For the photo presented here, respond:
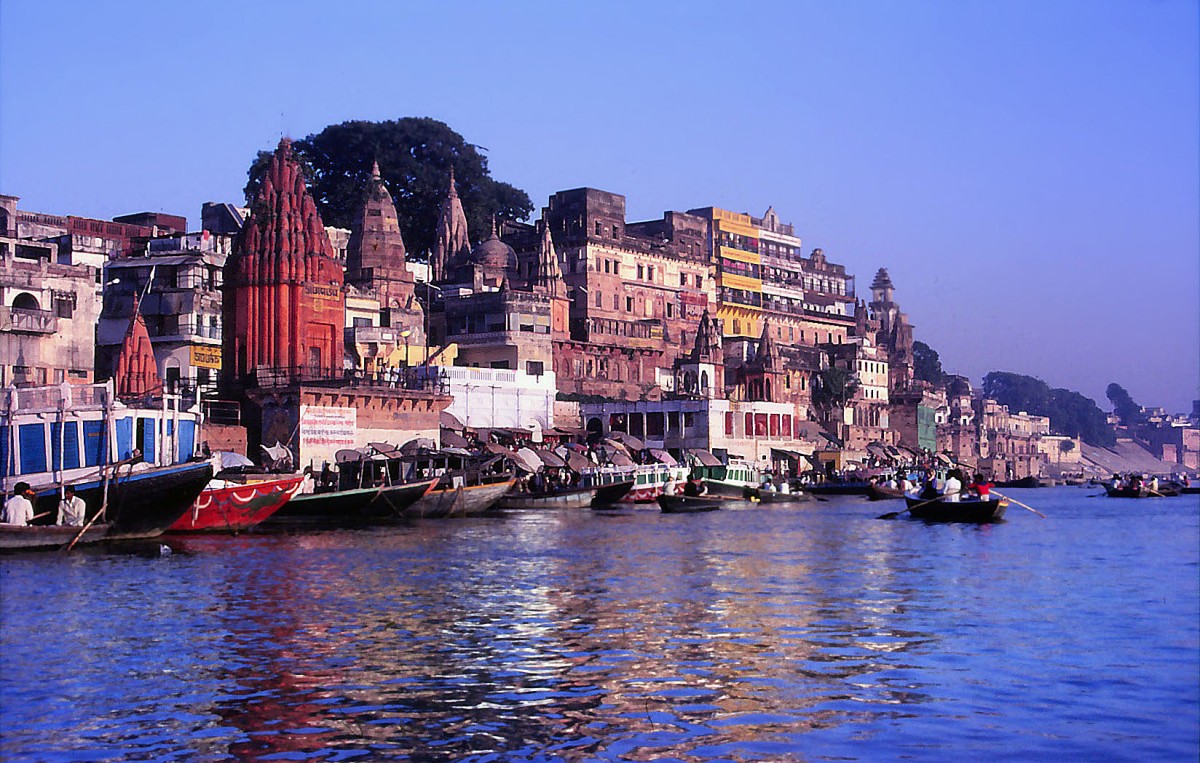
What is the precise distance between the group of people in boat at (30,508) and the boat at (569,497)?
23885 mm

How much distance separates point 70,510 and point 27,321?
2453 cm

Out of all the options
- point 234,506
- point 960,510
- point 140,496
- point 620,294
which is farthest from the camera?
point 620,294

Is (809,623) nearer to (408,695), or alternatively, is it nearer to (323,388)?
(408,695)

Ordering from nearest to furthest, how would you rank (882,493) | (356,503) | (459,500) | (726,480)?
(356,503) < (459,500) < (726,480) < (882,493)

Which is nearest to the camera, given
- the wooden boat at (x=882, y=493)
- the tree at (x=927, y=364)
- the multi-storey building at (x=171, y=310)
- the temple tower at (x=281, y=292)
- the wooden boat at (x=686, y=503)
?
the wooden boat at (x=686, y=503)

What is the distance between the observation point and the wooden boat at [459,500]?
162 feet

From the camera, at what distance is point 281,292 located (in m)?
60.9

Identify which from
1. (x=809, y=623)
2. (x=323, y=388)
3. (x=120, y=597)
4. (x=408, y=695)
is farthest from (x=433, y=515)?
(x=408, y=695)

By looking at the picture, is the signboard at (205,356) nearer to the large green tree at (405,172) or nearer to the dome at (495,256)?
the dome at (495,256)

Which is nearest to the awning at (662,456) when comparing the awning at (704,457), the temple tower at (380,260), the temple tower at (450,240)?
the awning at (704,457)

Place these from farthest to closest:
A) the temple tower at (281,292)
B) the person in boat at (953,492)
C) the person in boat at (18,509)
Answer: the temple tower at (281,292), the person in boat at (953,492), the person in boat at (18,509)

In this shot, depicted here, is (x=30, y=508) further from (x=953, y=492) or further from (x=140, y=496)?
(x=953, y=492)

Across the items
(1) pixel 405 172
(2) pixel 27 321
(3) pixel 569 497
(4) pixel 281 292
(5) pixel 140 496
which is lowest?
(3) pixel 569 497

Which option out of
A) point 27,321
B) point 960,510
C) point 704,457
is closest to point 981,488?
point 960,510
